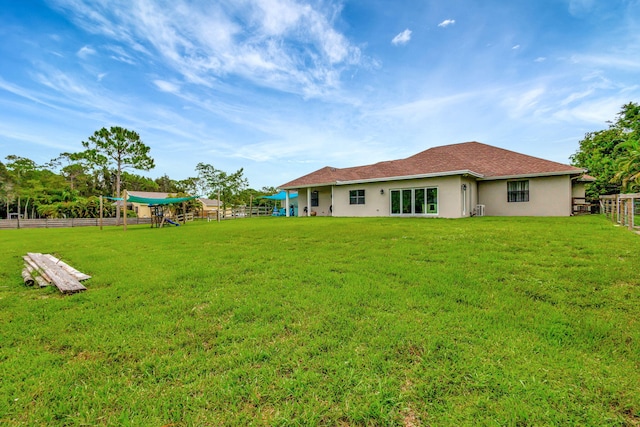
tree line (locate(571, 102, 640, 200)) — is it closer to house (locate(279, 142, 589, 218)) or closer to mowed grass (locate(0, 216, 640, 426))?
house (locate(279, 142, 589, 218))

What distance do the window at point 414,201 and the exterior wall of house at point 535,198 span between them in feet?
10.7

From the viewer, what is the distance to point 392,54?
12734 millimetres

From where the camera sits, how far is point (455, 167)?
13859 mm

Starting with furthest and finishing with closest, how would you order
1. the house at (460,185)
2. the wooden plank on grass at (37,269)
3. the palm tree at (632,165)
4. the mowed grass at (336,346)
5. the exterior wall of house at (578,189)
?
the exterior wall of house at (578,189) → the house at (460,185) → the palm tree at (632,165) → the wooden plank on grass at (37,269) → the mowed grass at (336,346)

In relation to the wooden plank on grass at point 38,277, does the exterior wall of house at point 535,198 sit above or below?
above

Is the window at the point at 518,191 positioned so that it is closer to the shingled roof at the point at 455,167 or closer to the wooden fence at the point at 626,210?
the shingled roof at the point at 455,167

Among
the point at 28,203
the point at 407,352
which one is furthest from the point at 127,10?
the point at 28,203

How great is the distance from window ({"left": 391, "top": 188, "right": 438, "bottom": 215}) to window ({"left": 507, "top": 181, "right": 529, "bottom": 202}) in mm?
3931

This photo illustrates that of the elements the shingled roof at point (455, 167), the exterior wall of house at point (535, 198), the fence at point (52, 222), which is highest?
the shingled roof at point (455, 167)

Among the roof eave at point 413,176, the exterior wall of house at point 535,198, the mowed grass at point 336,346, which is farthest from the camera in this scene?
the exterior wall of house at point 535,198

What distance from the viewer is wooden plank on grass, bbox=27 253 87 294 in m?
3.99

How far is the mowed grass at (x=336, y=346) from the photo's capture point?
1.73 metres

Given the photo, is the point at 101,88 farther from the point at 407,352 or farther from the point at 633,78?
the point at 633,78

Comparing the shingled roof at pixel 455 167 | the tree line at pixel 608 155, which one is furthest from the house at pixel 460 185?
the tree line at pixel 608 155
